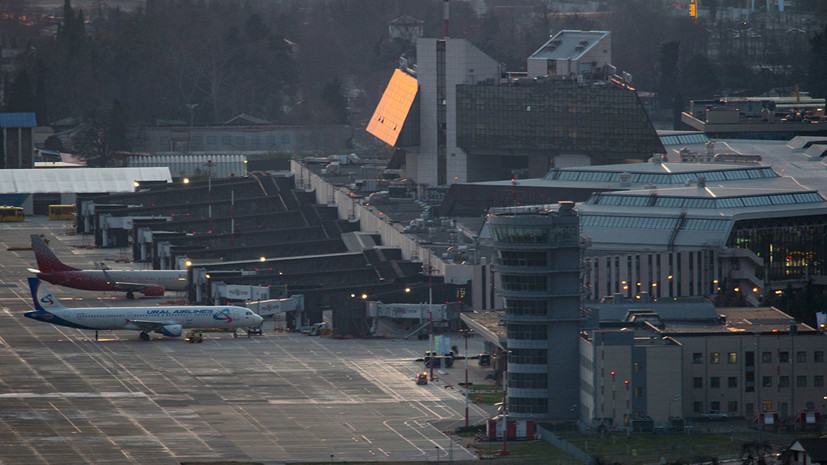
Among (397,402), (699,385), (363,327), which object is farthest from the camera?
(363,327)

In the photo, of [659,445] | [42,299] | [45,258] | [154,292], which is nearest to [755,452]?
[659,445]

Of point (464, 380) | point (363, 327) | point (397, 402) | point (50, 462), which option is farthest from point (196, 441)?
point (363, 327)

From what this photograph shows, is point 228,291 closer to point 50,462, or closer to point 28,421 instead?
point 28,421

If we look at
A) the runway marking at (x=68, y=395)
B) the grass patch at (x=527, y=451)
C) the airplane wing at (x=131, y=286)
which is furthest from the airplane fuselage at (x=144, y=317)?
the grass patch at (x=527, y=451)

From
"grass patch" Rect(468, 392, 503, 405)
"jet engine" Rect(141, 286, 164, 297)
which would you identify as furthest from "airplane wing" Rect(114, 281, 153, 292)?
"grass patch" Rect(468, 392, 503, 405)

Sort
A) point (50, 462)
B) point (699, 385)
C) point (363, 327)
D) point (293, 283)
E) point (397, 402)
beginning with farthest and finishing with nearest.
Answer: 1. point (293, 283)
2. point (363, 327)
3. point (397, 402)
4. point (699, 385)
5. point (50, 462)

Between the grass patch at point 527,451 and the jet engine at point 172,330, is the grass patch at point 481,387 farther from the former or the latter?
the jet engine at point 172,330
